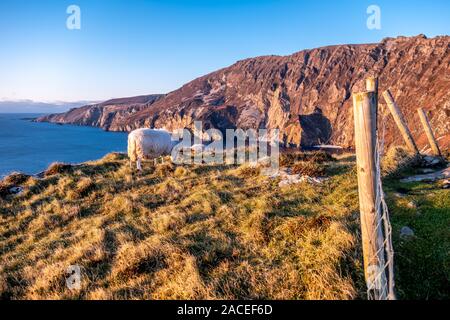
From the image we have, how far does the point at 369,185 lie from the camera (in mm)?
3906

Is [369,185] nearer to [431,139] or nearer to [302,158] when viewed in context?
[302,158]

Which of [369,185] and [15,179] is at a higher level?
[369,185]

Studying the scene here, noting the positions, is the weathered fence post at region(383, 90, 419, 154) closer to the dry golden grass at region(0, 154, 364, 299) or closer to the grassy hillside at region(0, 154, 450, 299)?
the grassy hillside at region(0, 154, 450, 299)

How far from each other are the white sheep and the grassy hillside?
3464 mm

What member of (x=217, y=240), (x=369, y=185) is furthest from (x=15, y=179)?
(x=369, y=185)

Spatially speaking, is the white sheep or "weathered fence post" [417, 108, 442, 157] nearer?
"weathered fence post" [417, 108, 442, 157]

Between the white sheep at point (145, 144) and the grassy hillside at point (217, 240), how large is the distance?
3464mm

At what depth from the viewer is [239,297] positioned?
4.71 m

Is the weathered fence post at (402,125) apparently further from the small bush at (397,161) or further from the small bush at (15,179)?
the small bush at (15,179)

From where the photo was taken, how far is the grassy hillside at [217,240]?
192 inches

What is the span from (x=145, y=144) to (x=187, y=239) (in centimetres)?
1030

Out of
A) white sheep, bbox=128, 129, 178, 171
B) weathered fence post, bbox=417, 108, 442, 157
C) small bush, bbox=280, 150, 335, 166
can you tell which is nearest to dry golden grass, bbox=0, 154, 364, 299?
small bush, bbox=280, 150, 335, 166

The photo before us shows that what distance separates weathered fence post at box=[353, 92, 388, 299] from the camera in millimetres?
3725

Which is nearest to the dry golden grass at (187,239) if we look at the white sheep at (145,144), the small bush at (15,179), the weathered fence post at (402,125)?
the small bush at (15,179)
